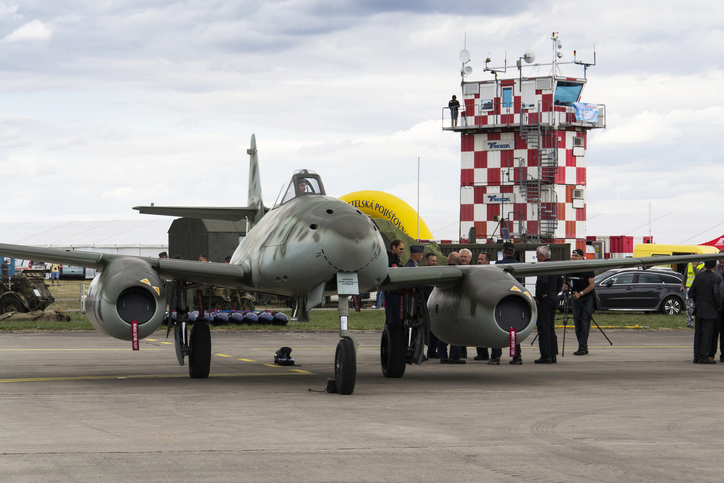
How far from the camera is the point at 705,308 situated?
15070 millimetres

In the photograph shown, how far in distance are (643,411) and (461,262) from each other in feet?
23.2

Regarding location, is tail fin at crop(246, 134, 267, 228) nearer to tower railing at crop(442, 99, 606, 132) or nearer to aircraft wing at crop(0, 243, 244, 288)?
aircraft wing at crop(0, 243, 244, 288)

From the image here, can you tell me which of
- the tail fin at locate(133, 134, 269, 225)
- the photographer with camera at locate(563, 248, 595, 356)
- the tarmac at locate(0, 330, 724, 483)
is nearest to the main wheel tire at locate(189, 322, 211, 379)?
the tarmac at locate(0, 330, 724, 483)

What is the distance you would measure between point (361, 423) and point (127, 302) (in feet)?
13.7

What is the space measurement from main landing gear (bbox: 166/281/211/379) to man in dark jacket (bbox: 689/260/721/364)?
8764 mm

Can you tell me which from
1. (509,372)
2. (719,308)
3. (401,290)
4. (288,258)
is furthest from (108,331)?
(719,308)

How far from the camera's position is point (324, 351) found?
17031 millimetres

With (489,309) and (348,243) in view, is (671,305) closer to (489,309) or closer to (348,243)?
(489,309)

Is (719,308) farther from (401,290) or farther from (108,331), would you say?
(108,331)

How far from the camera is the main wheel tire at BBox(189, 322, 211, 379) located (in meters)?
12.1

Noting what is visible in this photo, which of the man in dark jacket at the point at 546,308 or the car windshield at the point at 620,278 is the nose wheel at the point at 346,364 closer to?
the man in dark jacket at the point at 546,308

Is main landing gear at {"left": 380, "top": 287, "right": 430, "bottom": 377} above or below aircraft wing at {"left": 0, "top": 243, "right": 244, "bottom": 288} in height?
below

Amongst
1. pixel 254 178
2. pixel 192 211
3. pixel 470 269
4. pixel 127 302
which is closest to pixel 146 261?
pixel 127 302

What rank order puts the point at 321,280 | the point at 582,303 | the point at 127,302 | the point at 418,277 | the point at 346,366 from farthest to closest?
the point at 582,303 < the point at 418,277 < the point at 127,302 < the point at 321,280 < the point at 346,366
